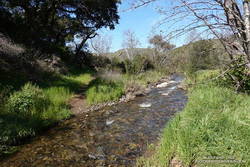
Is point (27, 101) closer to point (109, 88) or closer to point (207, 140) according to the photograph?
point (109, 88)

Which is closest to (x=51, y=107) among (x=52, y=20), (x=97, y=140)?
(x=97, y=140)

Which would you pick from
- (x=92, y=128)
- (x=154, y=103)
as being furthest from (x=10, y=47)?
(x=154, y=103)

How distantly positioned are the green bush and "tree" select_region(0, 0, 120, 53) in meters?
5.17

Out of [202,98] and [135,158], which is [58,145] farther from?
[202,98]

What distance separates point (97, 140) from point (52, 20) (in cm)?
1320

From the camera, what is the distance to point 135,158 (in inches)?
131

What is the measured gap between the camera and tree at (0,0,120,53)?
9977 millimetres

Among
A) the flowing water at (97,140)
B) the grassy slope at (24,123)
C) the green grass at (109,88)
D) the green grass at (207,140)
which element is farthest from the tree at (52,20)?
the green grass at (207,140)

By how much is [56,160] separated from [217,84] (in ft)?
16.5

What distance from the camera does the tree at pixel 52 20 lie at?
9.98m

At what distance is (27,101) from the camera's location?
16.1ft

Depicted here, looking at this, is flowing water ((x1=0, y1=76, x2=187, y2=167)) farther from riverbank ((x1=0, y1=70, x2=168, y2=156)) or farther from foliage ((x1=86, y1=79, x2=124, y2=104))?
foliage ((x1=86, y1=79, x2=124, y2=104))

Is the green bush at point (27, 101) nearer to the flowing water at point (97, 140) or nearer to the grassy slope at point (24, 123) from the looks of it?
the grassy slope at point (24, 123)

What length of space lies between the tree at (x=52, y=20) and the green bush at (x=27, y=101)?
203 inches
